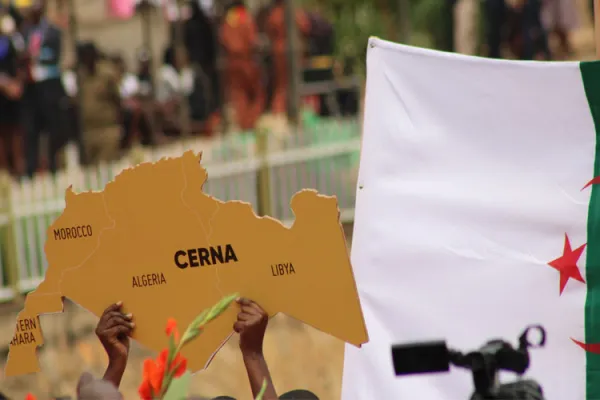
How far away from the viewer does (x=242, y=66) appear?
45.5 feet

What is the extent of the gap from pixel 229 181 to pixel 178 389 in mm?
6781

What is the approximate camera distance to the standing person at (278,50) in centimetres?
1415

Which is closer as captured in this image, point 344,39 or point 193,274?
point 193,274

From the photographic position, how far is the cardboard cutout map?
191 cm

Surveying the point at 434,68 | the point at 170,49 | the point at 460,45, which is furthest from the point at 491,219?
the point at 460,45

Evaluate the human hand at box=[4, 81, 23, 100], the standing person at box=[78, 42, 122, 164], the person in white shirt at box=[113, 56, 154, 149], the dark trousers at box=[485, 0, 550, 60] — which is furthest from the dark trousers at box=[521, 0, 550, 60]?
the human hand at box=[4, 81, 23, 100]

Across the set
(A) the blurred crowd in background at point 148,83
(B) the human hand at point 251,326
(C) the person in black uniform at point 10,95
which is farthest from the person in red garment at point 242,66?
(B) the human hand at point 251,326

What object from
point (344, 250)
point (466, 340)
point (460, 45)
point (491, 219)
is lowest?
point (460, 45)

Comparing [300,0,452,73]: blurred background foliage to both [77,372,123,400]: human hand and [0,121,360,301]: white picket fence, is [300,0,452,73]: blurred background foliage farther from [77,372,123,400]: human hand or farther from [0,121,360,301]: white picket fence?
[77,372,123,400]: human hand

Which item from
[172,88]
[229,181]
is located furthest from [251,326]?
[172,88]

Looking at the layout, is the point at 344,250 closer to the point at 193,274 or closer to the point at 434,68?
the point at 193,274

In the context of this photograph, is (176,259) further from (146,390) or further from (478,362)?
(478,362)

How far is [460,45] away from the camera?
18078 millimetres

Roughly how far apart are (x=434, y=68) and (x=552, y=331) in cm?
71
